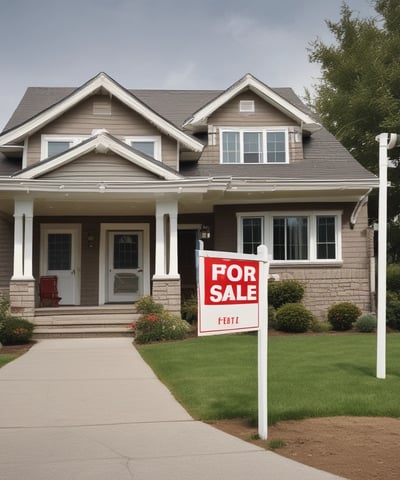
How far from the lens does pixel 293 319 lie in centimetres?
1449

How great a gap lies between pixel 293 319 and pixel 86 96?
845cm

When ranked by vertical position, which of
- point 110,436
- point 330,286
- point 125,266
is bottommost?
point 110,436

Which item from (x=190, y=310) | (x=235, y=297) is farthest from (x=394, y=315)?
(x=235, y=297)

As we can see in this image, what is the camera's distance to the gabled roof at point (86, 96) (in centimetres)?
1611

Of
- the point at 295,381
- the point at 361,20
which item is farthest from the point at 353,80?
the point at 295,381

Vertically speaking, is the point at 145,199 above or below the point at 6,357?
above

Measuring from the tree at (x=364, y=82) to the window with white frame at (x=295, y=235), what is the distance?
398 inches

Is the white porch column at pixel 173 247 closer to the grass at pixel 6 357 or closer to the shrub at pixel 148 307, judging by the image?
the shrub at pixel 148 307

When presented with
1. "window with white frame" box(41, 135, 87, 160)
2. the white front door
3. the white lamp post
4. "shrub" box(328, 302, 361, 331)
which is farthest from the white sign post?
the white front door

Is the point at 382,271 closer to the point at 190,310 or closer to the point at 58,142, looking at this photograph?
the point at 190,310

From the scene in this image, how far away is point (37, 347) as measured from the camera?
12.7 m

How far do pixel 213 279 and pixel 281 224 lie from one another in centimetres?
1192

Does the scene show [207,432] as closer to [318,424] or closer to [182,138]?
[318,424]

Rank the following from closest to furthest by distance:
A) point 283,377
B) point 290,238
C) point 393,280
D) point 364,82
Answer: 1. point 283,377
2. point 290,238
3. point 393,280
4. point 364,82
